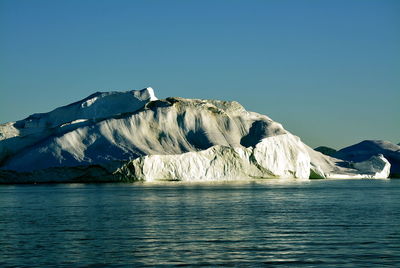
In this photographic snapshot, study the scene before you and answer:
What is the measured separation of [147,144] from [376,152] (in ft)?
242

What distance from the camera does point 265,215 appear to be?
29328mm

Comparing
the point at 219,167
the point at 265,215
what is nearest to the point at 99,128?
the point at 219,167

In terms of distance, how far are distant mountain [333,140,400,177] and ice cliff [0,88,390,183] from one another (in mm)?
37340

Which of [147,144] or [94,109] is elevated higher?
[94,109]

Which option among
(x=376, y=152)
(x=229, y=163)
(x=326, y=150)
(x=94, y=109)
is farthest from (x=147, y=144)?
(x=326, y=150)

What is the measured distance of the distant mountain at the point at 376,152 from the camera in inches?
5586

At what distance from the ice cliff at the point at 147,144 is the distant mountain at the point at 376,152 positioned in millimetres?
37340

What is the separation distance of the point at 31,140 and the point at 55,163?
468 inches

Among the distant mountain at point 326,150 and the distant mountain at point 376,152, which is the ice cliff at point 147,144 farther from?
the distant mountain at point 326,150

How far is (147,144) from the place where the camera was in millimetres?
82938

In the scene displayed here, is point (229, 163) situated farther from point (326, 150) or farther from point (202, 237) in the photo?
point (326, 150)

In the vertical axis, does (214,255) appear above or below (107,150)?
below

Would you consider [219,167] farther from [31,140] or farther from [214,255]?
[214,255]

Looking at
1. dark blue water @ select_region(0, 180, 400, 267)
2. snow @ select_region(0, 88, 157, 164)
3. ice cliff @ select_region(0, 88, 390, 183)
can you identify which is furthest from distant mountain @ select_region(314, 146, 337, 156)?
dark blue water @ select_region(0, 180, 400, 267)
